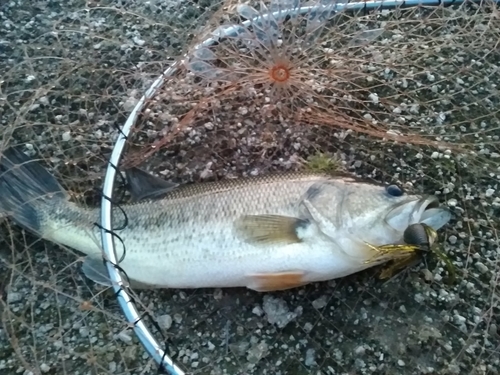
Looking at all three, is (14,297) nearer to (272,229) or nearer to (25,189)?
(25,189)

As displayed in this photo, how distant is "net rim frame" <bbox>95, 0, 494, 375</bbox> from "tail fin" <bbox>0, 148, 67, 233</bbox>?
0.25 metres

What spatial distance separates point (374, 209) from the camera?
278cm

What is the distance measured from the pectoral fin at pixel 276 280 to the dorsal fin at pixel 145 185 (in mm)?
541

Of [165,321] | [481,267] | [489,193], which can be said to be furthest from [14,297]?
[489,193]

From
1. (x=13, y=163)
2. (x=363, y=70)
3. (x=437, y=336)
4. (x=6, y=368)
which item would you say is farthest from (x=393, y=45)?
(x=6, y=368)

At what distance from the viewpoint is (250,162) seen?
3.23m

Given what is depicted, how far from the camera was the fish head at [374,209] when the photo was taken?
2.73 m

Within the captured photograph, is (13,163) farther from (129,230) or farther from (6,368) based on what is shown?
(6,368)

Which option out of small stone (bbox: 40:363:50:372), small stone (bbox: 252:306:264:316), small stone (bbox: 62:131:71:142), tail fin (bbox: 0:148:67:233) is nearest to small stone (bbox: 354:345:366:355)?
small stone (bbox: 252:306:264:316)

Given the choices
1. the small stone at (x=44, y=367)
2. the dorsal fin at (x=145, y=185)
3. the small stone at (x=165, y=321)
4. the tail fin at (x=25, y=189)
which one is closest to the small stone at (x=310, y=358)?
the small stone at (x=165, y=321)

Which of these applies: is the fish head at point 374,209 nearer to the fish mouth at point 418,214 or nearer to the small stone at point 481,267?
the fish mouth at point 418,214

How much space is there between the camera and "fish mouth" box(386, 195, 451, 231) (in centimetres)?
272

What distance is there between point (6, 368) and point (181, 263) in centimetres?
83

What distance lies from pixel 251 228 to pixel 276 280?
0.73 ft
